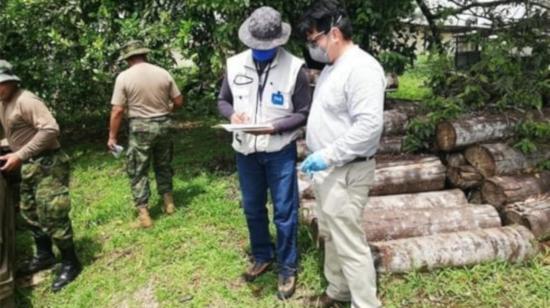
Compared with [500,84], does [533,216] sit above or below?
below

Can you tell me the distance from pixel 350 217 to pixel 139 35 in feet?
13.0

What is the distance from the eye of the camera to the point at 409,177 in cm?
491

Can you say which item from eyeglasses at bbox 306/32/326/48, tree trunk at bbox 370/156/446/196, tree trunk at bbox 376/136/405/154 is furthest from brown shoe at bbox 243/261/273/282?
tree trunk at bbox 376/136/405/154

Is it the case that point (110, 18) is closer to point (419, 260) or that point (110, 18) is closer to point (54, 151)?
point (54, 151)

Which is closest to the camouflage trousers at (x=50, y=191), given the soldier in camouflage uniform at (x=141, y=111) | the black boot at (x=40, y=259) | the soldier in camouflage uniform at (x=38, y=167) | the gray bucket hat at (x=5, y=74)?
the soldier in camouflage uniform at (x=38, y=167)

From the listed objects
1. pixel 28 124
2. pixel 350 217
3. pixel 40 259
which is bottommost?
pixel 40 259

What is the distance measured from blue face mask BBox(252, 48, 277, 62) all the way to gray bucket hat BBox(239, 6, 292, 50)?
61 mm

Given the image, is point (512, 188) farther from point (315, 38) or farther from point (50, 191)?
point (50, 191)

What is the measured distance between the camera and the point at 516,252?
13.1 ft

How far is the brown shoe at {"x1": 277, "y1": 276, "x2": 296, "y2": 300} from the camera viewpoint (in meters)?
3.82

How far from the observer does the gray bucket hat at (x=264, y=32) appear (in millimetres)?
3350

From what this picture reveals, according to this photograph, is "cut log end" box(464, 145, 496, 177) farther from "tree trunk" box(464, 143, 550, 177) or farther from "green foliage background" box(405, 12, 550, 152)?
"green foliage background" box(405, 12, 550, 152)

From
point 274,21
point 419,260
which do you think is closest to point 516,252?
point 419,260

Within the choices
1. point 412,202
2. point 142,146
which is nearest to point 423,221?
point 412,202
